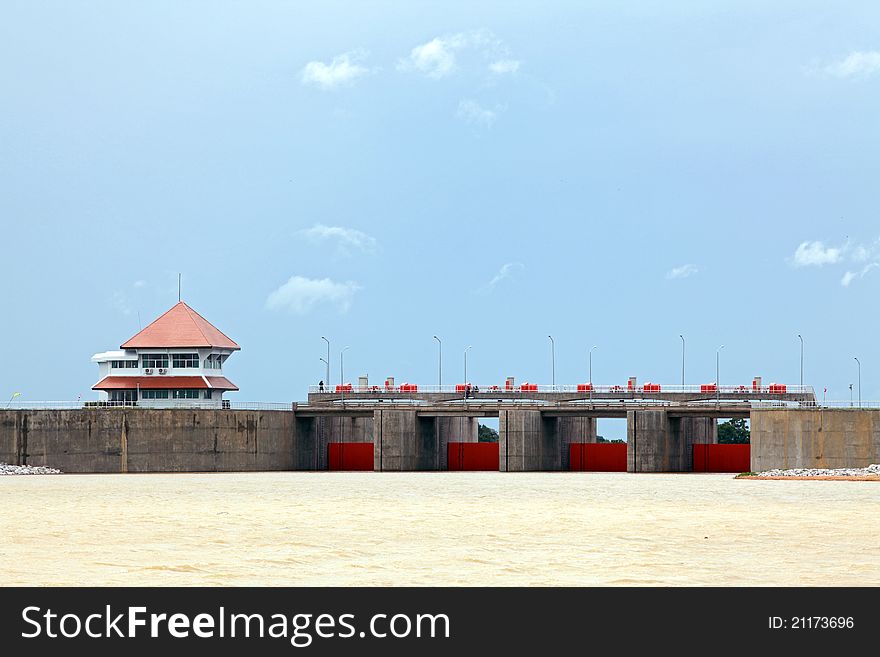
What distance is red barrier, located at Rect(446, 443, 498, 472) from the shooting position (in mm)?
114375

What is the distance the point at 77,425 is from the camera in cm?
9562

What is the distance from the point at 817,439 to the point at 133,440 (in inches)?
1811

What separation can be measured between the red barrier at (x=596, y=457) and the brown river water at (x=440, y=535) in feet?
123

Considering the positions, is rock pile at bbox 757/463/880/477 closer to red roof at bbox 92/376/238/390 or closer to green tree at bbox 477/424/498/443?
red roof at bbox 92/376/238/390

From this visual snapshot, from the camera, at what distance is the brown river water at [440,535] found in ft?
101

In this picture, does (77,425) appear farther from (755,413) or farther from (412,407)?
(755,413)

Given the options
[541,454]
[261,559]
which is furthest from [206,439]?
[261,559]

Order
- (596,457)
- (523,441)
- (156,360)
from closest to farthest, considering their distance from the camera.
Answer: (523,441) < (156,360) < (596,457)

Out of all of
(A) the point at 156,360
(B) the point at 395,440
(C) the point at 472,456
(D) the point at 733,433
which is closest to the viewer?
(B) the point at 395,440

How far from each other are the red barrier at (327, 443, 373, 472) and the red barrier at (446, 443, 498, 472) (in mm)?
6748

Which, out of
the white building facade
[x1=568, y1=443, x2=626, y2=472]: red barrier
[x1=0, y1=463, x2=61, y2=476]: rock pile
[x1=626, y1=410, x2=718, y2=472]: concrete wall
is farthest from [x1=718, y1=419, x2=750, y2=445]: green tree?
[x1=0, y1=463, x2=61, y2=476]: rock pile

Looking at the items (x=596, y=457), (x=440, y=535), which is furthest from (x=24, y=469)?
(x=440, y=535)

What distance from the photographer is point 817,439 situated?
3543 inches

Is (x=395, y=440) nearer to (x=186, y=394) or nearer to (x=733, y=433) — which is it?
(x=186, y=394)
